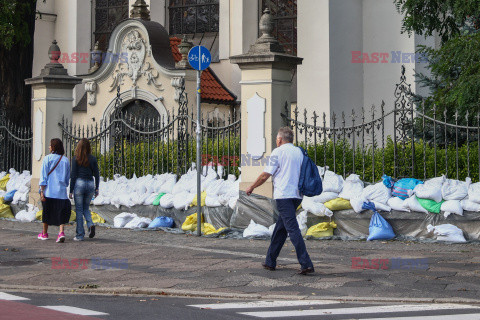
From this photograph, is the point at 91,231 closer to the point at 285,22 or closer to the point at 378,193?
the point at 378,193

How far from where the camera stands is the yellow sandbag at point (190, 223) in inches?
592

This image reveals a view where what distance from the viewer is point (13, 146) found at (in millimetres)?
21078

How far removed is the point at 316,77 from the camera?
77.0 feet

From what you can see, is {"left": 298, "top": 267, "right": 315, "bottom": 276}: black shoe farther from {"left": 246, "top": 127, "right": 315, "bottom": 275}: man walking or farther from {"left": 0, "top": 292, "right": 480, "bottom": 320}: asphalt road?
{"left": 0, "top": 292, "right": 480, "bottom": 320}: asphalt road

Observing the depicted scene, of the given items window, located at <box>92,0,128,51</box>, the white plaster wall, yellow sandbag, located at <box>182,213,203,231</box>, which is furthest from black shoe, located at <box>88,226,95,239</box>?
window, located at <box>92,0,128,51</box>

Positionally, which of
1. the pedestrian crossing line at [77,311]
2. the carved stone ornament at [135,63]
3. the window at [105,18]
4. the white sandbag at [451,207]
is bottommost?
the pedestrian crossing line at [77,311]

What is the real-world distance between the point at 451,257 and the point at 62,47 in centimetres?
2385

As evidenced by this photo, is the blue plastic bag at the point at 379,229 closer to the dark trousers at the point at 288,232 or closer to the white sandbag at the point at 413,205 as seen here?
the white sandbag at the point at 413,205

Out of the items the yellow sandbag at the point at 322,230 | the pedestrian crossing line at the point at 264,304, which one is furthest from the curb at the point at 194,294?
the yellow sandbag at the point at 322,230

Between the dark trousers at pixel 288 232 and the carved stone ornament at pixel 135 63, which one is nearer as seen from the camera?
the dark trousers at pixel 288 232

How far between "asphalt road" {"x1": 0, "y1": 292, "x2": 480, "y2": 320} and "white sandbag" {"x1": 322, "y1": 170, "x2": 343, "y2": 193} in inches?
212

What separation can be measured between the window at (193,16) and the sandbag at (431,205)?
663 inches

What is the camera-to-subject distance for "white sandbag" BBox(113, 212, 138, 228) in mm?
16453

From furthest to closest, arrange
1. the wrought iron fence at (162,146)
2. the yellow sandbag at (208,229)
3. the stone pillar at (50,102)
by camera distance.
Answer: the stone pillar at (50,102) → the wrought iron fence at (162,146) → the yellow sandbag at (208,229)
